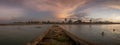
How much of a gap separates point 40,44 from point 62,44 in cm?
206

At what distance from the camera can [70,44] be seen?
736 inches

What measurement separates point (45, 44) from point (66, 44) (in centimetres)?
194

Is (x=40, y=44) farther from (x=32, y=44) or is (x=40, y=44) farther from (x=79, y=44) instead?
(x=79, y=44)

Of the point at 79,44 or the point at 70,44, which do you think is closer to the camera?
the point at 79,44

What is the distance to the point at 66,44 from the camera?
1853 cm

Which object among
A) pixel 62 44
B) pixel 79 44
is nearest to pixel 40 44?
pixel 62 44

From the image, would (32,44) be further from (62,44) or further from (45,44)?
(62,44)

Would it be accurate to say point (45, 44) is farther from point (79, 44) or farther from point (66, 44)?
point (79, 44)

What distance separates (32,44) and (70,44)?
4301 mm

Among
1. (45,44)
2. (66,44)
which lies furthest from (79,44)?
(45,44)

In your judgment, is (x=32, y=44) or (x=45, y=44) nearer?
(x=32, y=44)

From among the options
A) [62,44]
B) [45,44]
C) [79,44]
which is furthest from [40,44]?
[79,44]

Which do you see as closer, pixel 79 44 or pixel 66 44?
pixel 79 44

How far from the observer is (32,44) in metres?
15.8
